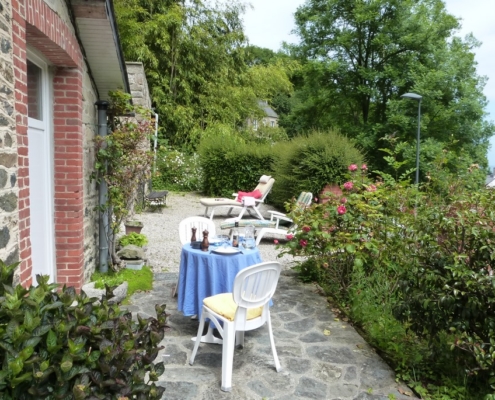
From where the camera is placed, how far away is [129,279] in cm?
533

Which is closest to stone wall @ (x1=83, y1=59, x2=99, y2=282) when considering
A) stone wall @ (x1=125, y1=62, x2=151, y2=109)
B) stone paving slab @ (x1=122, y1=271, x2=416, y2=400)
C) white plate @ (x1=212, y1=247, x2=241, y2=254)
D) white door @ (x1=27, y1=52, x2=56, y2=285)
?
white door @ (x1=27, y1=52, x2=56, y2=285)

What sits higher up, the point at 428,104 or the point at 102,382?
the point at 428,104

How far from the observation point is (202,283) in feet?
12.7

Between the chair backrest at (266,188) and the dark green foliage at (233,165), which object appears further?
the dark green foliage at (233,165)

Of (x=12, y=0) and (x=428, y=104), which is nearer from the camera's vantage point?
(x=12, y=0)

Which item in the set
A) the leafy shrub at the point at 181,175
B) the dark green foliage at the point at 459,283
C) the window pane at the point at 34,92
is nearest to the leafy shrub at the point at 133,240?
the window pane at the point at 34,92

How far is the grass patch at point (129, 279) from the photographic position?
16.0 feet

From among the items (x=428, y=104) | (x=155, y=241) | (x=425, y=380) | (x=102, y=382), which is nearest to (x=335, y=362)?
(x=425, y=380)

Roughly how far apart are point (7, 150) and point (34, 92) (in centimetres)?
169

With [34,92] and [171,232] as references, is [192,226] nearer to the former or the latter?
[34,92]

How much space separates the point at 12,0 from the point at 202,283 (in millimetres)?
2595

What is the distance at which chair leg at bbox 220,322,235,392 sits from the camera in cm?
304

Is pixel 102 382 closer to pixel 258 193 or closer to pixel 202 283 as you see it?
pixel 202 283

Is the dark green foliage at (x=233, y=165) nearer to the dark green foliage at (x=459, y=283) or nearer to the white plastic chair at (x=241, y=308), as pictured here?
the white plastic chair at (x=241, y=308)
